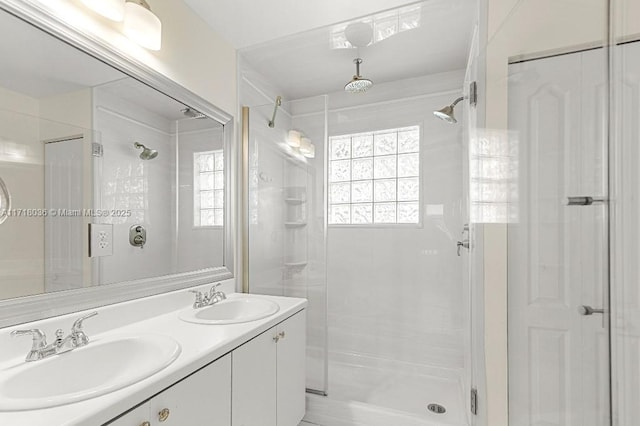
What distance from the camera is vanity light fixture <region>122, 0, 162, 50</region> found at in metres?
1.31

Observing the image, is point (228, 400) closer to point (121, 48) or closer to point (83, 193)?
point (83, 193)

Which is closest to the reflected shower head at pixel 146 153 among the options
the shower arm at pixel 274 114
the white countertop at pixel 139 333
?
the white countertop at pixel 139 333

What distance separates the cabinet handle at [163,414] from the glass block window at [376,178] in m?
2.10

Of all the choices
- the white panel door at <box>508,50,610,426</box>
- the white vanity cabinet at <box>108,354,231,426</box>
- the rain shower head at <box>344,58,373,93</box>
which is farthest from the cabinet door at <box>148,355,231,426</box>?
the rain shower head at <box>344,58,373,93</box>

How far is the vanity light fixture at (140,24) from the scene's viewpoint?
4.30 ft

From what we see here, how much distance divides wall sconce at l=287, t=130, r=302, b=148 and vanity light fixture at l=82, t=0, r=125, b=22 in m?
1.20

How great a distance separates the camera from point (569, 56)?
2.80 ft

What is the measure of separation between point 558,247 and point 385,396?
A: 1752 mm

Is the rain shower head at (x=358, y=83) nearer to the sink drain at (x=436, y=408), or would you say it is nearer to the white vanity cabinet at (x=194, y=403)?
the white vanity cabinet at (x=194, y=403)

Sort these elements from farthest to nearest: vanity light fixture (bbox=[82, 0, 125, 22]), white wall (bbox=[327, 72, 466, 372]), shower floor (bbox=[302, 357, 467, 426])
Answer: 1. white wall (bbox=[327, 72, 466, 372])
2. shower floor (bbox=[302, 357, 467, 426])
3. vanity light fixture (bbox=[82, 0, 125, 22])

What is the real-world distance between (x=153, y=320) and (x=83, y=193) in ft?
2.09

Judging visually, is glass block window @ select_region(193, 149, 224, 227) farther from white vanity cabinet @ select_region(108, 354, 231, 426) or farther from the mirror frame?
white vanity cabinet @ select_region(108, 354, 231, 426)

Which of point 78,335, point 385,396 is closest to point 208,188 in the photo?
point 78,335

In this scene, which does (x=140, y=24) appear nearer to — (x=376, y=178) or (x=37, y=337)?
(x=37, y=337)
